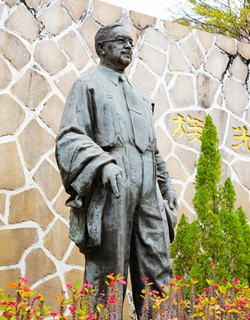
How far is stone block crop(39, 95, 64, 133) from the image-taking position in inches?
233

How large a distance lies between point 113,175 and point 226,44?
14.5 feet

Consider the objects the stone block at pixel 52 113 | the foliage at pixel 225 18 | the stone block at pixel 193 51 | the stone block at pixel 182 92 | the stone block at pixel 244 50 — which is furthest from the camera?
the foliage at pixel 225 18

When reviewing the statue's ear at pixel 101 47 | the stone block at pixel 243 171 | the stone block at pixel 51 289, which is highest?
the statue's ear at pixel 101 47

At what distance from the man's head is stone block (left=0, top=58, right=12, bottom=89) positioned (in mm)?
2113

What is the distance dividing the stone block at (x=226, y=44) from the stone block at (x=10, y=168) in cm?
287

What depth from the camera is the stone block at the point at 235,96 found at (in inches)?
283

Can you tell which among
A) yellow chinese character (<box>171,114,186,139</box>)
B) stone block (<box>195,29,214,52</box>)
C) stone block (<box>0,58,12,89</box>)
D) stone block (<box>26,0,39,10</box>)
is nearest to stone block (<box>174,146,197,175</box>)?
yellow chinese character (<box>171,114,186,139</box>)

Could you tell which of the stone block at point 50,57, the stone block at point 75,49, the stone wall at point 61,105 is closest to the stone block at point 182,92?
the stone wall at point 61,105

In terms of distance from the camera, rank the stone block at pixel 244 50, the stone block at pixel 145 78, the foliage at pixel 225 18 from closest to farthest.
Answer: the stone block at pixel 145 78 → the stone block at pixel 244 50 → the foliage at pixel 225 18

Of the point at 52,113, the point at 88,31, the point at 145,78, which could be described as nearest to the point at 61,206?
the point at 52,113

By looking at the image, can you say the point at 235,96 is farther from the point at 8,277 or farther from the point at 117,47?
the point at 117,47

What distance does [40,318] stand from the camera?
2.75m

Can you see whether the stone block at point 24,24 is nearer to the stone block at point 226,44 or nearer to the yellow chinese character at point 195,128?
the yellow chinese character at point 195,128

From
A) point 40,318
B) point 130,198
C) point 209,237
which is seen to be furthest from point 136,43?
point 40,318
